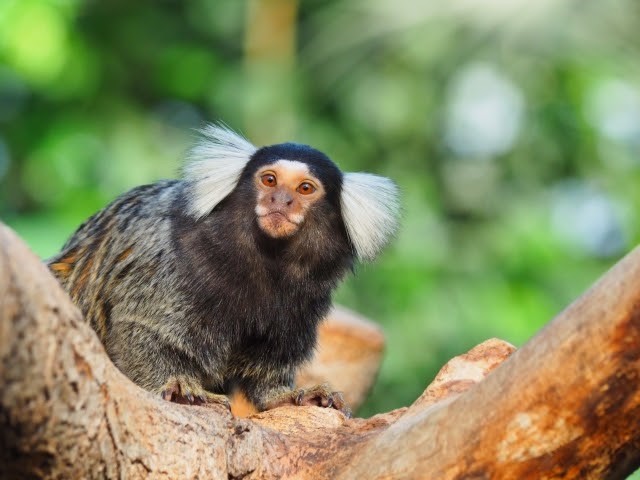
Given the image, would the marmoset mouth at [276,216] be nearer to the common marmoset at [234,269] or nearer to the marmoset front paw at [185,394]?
the common marmoset at [234,269]

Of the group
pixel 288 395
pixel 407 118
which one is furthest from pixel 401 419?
pixel 407 118

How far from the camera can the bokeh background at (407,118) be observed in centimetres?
997

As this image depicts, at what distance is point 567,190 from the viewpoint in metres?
11.4

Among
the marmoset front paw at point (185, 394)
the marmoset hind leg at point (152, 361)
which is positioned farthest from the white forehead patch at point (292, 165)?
the marmoset front paw at point (185, 394)

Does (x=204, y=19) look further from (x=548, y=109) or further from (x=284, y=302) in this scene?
(x=284, y=302)

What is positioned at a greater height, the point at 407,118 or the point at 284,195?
the point at 407,118

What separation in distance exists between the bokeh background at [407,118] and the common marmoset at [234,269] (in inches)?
196

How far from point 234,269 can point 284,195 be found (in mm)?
356

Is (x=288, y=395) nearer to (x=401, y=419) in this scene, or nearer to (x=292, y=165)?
(x=292, y=165)

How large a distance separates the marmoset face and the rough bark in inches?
50.1

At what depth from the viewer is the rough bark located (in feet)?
8.04

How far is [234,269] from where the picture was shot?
4.42 m

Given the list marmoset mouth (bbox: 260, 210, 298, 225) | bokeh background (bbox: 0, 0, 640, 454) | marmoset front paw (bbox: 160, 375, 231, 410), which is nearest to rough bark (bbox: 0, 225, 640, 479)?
marmoset front paw (bbox: 160, 375, 231, 410)

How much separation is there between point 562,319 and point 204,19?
9.57 metres
